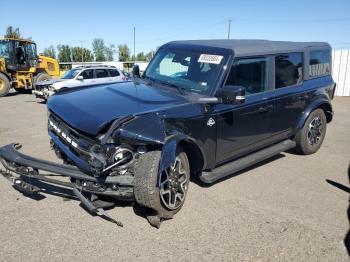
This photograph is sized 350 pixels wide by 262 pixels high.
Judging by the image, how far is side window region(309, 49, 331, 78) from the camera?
244 inches

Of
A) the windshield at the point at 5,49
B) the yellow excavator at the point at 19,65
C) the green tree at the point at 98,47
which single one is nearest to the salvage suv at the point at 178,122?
the yellow excavator at the point at 19,65

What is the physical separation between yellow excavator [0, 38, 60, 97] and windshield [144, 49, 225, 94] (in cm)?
1387

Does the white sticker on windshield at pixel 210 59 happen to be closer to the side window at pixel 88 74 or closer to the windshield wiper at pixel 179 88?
the windshield wiper at pixel 179 88

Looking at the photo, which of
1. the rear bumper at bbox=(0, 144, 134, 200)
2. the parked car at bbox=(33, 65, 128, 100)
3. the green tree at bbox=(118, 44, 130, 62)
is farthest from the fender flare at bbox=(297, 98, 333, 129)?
the green tree at bbox=(118, 44, 130, 62)

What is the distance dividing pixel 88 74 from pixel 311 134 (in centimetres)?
1025

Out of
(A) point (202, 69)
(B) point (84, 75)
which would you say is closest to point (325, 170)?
(A) point (202, 69)

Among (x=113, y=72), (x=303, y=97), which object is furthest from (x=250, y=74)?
(x=113, y=72)

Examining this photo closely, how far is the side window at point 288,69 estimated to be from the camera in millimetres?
5355

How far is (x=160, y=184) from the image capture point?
3627mm

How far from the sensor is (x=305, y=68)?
601 centimetres

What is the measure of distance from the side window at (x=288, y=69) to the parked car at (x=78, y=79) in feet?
25.1

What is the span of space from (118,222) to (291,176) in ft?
10.1

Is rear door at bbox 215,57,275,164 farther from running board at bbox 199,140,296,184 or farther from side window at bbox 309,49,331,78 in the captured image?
side window at bbox 309,49,331,78

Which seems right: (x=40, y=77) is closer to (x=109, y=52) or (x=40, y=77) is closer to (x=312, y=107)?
(x=312, y=107)
